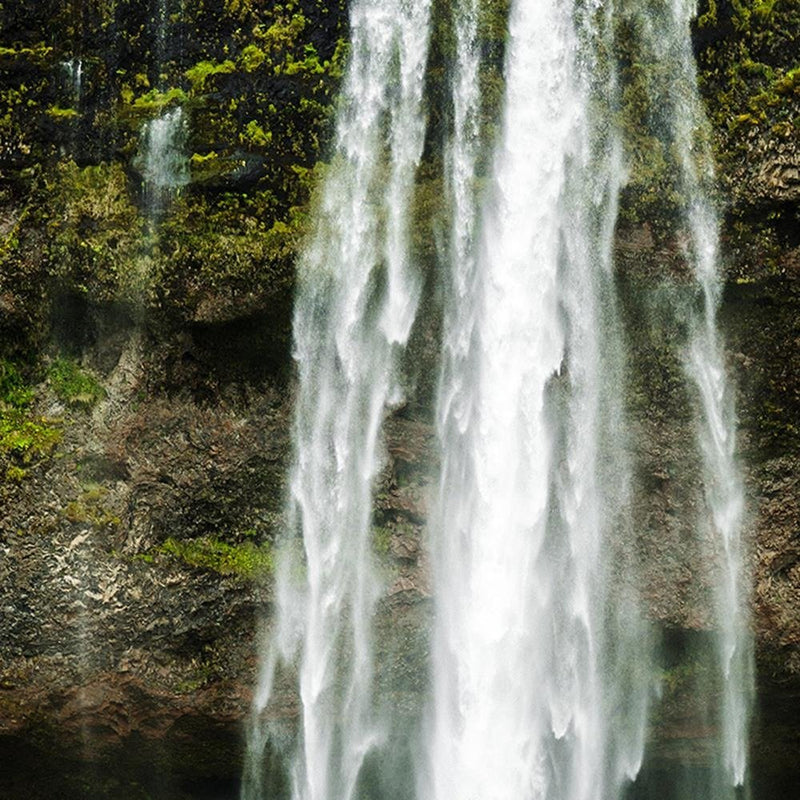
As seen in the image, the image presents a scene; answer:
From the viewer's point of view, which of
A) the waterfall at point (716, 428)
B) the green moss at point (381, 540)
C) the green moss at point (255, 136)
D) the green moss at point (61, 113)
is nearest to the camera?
the waterfall at point (716, 428)

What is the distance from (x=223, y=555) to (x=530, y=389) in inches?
129

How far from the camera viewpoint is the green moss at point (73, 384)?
10980mm

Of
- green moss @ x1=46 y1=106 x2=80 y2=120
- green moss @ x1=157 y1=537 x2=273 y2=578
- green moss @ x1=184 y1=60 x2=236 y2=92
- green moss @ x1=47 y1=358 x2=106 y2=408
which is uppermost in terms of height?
green moss @ x1=184 y1=60 x2=236 y2=92

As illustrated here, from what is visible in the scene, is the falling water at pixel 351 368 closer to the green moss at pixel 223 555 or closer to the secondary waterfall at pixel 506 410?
the secondary waterfall at pixel 506 410

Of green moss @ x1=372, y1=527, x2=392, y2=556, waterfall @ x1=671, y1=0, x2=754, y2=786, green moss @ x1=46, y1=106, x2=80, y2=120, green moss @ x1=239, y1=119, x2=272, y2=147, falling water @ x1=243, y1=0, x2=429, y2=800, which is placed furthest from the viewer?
green moss @ x1=372, y1=527, x2=392, y2=556

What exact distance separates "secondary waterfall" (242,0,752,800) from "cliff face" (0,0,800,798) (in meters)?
0.19

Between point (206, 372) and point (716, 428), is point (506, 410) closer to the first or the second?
point (716, 428)

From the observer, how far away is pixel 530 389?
420 inches

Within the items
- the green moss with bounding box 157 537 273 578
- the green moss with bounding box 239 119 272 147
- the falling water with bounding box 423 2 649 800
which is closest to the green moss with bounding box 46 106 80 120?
the green moss with bounding box 239 119 272 147

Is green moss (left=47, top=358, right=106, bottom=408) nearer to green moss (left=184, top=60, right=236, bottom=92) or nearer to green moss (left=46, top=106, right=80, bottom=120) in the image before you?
green moss (left=46, top=106, right=80, bottom=120)

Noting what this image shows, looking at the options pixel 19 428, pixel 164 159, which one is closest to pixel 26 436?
pixel 19 428

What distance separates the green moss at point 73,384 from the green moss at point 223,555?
1533mm

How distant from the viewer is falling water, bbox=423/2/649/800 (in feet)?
35.1

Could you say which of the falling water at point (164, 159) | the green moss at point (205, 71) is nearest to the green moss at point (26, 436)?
the falling water at point (164, 159)
